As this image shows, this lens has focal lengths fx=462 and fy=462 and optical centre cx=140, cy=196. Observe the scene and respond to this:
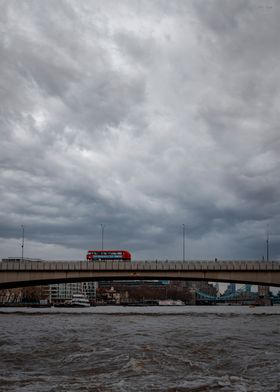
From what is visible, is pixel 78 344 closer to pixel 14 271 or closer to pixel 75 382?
pixel 75 382

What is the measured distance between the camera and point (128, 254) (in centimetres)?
10531

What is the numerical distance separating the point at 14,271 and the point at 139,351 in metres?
67.4

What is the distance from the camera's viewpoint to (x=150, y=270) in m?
85.6

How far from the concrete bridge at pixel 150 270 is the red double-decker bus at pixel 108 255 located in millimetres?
15265

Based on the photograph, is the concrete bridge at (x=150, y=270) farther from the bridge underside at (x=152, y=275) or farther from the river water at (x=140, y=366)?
the river water at (x=140, y=366)

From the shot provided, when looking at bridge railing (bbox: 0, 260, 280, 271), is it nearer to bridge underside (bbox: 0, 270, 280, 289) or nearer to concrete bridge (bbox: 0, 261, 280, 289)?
concrete bridge (bbox: 0, 261, 280, 289)

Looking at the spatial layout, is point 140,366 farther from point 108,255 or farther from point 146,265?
point 108,255

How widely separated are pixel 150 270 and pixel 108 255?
61.6 ft

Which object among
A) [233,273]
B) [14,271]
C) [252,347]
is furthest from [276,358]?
[14,271]

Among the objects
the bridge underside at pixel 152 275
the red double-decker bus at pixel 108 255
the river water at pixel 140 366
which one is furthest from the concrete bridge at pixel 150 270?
the river water at pixel 140 366

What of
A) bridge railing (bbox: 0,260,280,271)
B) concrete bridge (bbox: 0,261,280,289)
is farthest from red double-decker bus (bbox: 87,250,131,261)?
bridge railing (bbox: 0,260,280,271)

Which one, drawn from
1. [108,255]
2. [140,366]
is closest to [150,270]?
[108,255]

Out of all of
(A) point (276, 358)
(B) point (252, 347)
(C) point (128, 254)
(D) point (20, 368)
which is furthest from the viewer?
(C) point (128, 254)

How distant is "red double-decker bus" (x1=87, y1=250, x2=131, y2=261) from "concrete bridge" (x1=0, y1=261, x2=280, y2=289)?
15265 millimetres
